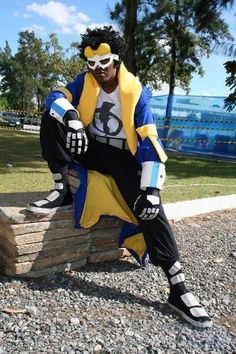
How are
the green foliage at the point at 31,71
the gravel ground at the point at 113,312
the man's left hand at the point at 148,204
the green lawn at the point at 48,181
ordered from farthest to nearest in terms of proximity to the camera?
1. the green foliage at the point at 31,71
2. the green lawn at the point at 48,181
3. the man's left hand at the point at 148,204
4. the gravel ground at the point at 113,312

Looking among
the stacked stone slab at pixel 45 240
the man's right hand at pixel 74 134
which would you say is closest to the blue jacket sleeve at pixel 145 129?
the man's right hand at pixel 74 134

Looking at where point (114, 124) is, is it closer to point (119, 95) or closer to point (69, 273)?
point (119, 95)

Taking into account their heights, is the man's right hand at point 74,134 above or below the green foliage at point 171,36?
below

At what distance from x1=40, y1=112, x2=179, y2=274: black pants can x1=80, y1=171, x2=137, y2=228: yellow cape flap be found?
0.26 feet

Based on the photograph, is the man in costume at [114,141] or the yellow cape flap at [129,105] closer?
the man in costume at [114,141]

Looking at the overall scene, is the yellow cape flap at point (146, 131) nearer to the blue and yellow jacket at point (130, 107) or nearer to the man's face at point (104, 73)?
the blue and yellow jacket at point (130, 107)

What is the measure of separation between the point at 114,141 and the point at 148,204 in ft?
2.03

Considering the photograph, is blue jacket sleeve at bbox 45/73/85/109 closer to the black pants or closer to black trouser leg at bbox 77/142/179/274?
the black pants

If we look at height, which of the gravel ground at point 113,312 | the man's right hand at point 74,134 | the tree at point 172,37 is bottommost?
the gravel ground at point 113,312

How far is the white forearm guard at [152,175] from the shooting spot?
283cm

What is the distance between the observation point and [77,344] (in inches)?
88.0

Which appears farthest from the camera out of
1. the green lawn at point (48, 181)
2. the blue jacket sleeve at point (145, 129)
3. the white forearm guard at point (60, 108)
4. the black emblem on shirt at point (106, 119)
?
the green lawn at point (48, 181)

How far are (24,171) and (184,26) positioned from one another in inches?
632

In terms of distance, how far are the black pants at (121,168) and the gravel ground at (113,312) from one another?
13.4 inches
